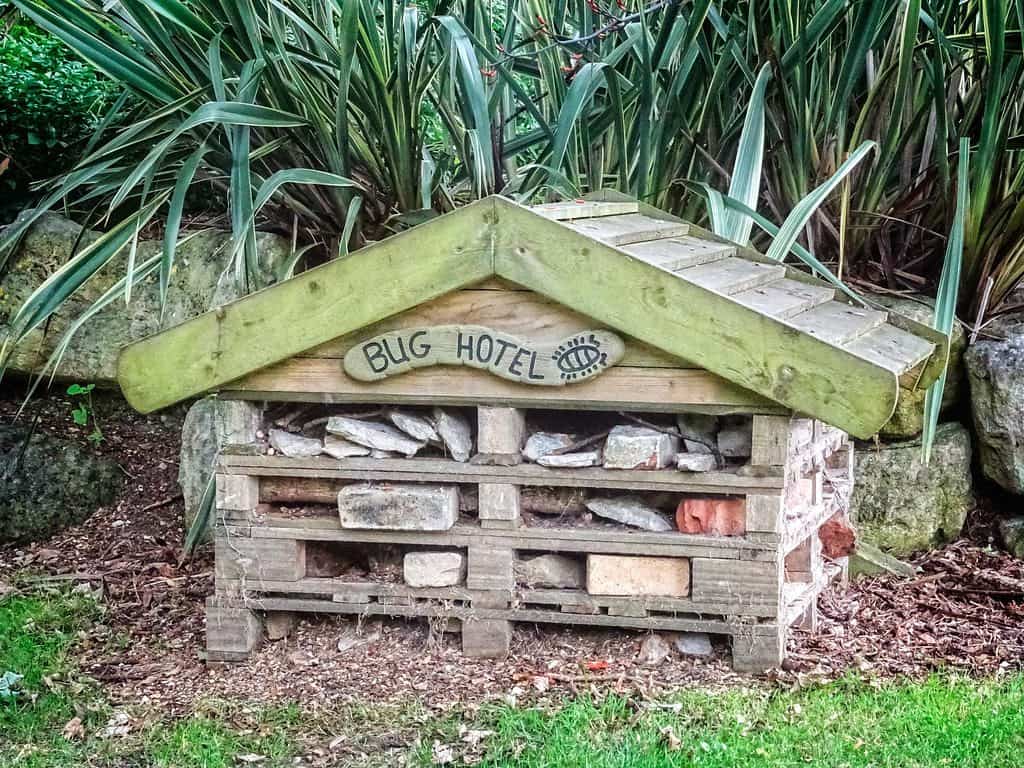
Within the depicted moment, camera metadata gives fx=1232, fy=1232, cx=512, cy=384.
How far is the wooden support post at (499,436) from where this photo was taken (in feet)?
11.8

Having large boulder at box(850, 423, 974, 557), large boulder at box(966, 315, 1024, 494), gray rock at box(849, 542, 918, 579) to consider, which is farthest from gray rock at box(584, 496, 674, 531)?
large boulder at box(966, 315, 1024, 494)

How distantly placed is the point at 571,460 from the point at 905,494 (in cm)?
212

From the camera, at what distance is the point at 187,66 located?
475 centimetres

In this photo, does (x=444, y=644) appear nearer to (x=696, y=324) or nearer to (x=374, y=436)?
(x=374, y=436)

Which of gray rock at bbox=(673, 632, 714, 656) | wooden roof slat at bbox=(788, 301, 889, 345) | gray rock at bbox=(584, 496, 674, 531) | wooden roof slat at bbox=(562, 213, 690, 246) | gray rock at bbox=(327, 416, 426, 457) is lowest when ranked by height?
gray rock at bbox=(673, 632, 714, 656)

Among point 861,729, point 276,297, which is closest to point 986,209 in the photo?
point 861,729

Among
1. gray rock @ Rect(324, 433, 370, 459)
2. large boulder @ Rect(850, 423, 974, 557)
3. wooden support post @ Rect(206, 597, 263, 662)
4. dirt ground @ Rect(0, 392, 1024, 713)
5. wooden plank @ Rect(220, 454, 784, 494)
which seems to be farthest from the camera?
large boulder @ Rect(850, 423, 974, 557)

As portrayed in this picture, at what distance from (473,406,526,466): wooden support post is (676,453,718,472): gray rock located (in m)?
0.47

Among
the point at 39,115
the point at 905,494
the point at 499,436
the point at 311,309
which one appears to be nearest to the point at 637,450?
the point at 499,436

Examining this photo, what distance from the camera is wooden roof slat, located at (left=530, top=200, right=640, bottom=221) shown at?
3.76 m

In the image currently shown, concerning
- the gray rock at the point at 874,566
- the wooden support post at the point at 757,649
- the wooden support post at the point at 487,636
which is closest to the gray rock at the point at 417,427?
the wooden support post at the point at 487,636

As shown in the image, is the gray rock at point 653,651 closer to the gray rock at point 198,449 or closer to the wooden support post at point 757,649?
Result: the wooden support post at point 757,649

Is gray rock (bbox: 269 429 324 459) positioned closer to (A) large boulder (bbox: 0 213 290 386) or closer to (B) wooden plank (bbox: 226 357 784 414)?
(B) wooden plank (bbox: 226 357 784 414)

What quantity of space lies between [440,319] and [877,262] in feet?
8.21
